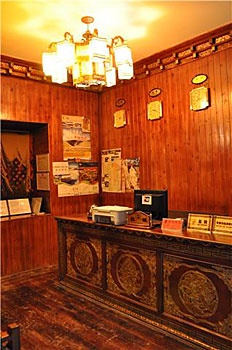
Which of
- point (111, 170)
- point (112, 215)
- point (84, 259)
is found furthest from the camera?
point (111, 170)

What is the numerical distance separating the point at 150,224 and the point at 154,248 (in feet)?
0.78

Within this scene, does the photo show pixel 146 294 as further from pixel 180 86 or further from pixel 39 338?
pixel 180 86

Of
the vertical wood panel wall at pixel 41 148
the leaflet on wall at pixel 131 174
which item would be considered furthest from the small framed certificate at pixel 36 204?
the leaflet on wall at pixel 131 174

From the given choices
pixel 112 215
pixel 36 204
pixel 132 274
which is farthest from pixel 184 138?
pixel 36 204

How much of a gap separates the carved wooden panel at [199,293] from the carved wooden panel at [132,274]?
0.54 feet

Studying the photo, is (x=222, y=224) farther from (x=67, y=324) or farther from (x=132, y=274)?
(x=67, y=324)

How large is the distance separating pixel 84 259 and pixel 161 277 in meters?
Result: 1.12

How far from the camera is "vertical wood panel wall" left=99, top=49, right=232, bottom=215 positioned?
12.0ft

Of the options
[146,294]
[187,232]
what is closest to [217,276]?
[187,232]

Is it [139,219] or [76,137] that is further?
[76,137]

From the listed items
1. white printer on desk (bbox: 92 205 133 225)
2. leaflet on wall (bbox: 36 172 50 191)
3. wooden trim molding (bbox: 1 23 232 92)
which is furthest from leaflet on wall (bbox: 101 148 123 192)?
white printer on desk (bbox: 92 205 133 225)

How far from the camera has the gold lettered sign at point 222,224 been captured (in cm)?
250

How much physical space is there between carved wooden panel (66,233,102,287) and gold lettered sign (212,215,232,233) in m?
1.30

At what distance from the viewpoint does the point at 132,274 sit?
298 cm
